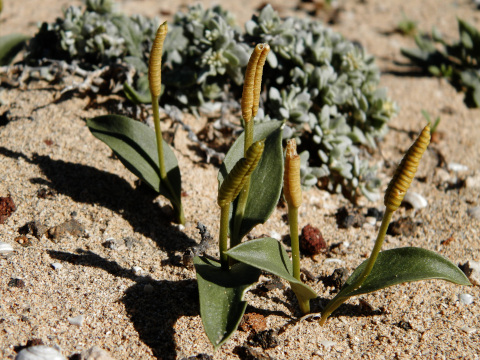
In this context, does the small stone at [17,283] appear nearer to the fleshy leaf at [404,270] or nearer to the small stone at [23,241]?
the small stone at [23,241]

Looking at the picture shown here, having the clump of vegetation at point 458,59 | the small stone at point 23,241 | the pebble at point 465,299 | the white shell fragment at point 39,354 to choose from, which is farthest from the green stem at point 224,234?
the clump of vegetation at point 458,59

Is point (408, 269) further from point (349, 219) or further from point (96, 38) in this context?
point (96, 38)

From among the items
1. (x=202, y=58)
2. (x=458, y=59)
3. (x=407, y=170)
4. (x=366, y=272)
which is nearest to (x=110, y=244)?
(x=366, y=272)

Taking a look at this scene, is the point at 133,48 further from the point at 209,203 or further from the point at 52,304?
the point at 52,304

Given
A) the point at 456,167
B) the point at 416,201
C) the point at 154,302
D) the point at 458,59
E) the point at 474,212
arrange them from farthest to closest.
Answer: the point at 458,59
the point at 456,167
the point at 416,201
the point at 474,212
the point at 154,302

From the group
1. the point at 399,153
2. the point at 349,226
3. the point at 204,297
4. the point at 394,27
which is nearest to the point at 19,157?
the point at 204,297

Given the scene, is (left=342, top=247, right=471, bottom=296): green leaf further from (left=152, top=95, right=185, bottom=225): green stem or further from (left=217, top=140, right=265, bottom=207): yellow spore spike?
(left=152, top=95, right=185, bottom=225): green stem
